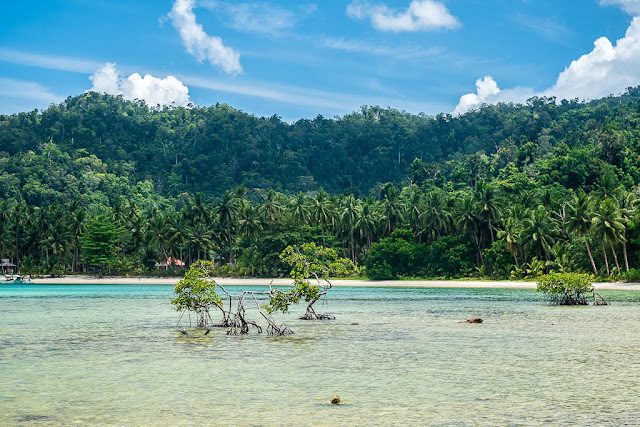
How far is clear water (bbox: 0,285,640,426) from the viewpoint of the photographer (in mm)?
16203

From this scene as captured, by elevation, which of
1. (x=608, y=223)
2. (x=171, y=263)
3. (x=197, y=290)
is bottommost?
(x=197, y=290)

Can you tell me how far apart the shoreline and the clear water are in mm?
41457

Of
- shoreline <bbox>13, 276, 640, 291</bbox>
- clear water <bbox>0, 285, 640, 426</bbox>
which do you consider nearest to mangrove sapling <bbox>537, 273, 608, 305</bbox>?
clear water <bbox>0, 285, 640, 426</bbox>

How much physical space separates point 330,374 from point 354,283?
76.4 metres

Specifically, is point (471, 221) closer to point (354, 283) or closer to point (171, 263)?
point (354, 283)

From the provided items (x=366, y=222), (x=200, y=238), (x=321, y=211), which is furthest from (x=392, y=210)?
(x=200, y=238)

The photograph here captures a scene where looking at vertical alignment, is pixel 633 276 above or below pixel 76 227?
below

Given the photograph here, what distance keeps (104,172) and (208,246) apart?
255ft

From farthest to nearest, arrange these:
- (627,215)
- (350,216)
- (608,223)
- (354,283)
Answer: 1. (350,216)
2. (354,283)
3. (627,215)
4. (608,223)

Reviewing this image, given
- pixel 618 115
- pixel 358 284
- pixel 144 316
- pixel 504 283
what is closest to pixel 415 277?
pixel 358 284

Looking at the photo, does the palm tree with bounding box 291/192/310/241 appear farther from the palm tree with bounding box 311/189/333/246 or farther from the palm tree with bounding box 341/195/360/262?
the palm tree with bounding box 341/195/360/262

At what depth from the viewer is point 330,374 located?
21656 mm

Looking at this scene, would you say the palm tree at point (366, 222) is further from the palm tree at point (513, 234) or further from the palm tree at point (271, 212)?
the palm tree at point (513, 234)

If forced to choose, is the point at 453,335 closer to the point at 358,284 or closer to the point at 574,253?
the point at 574,253
